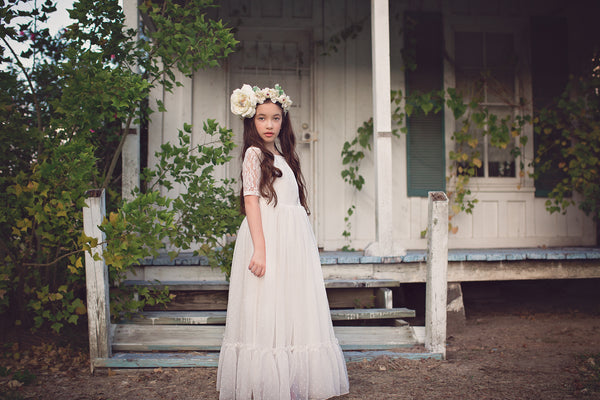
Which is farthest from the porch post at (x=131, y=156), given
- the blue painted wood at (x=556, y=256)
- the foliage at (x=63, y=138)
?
the blue painted wood at (x=556, y=256)

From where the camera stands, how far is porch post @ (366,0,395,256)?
14.7 feet

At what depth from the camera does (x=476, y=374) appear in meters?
3.38

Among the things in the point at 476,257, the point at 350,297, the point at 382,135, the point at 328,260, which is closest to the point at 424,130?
the point at 382,135

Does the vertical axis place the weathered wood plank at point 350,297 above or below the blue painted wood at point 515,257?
below

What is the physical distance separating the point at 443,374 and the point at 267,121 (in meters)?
2.03

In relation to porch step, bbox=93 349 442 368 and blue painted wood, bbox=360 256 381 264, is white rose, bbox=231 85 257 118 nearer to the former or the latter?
porch step, bbox=93 349 442 368

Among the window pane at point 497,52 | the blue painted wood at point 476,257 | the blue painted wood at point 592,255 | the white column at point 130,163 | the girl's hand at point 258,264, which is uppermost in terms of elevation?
the window pane at point 497,52

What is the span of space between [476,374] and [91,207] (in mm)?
2774

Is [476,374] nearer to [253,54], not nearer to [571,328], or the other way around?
[571,328]

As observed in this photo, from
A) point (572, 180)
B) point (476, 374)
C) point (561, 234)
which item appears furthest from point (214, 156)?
point (561, 234)

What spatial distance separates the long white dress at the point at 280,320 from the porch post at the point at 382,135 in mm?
1716

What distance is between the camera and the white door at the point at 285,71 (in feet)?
19.3

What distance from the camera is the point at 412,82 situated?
5.93 meters

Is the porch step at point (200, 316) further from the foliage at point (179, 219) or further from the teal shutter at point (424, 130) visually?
the teal shutter at point (424, 130)
